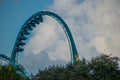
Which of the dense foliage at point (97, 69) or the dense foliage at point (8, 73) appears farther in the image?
the dense foliage at point (97, 69)

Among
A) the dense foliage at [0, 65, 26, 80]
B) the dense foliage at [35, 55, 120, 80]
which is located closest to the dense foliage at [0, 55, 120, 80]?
the dense foliage at [35, 55, 120, 80]

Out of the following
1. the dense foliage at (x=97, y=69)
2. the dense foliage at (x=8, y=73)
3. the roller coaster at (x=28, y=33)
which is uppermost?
the roller coaster at (x=28, y=33)

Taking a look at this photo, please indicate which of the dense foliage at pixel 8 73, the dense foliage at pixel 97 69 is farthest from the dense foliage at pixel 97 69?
the dense foliage at pixel 8 73

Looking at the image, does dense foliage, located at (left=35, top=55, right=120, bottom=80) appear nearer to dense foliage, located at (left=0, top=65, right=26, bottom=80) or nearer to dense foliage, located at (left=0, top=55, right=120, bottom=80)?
dense foliage, located at (left=0, top=55, right=120, bottom=80)


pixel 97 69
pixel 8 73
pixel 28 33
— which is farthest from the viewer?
pixel 28 33

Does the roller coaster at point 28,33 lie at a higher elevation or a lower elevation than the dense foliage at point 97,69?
higher

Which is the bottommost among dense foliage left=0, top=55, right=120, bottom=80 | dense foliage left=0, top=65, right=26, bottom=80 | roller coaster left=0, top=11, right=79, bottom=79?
dense foliage left=0, top=65, right=26, bottom=80

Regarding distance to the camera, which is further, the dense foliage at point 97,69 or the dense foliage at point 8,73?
the dense foliage at point 97,69

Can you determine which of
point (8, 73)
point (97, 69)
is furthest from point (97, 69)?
point (8, 73)

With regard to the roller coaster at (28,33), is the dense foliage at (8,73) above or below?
below

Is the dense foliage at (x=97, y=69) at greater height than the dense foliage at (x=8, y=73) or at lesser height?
greater

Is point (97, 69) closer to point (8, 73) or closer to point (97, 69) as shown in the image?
point (97, 69)

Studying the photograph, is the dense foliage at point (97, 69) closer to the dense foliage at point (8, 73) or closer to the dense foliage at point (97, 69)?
the dense foliage at point (97, 69)

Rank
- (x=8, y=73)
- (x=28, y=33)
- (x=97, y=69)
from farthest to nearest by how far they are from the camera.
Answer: (x=28, y=33) → (x=97, y=69) → (x=8, y=73)
